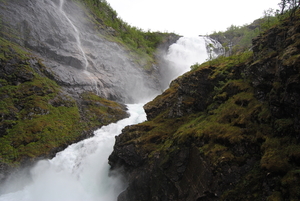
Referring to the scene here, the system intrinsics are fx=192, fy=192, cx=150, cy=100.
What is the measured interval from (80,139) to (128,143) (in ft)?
29.2

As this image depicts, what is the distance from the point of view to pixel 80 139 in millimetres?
18266

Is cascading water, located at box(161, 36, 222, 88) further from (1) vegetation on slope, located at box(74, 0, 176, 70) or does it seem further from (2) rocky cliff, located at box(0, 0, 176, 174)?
(1) vegetation on slope, located at box(74, 0, 176, 70)

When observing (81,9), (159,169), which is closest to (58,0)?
(81,9)

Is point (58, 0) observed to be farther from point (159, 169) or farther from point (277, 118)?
point (277, 118)

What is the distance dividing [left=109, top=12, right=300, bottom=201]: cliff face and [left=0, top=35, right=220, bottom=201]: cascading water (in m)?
1.86

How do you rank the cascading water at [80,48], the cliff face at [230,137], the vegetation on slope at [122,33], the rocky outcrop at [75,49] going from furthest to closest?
the vegetation on slope at [122,33] → the cascading water at [80,48] → the rocky outcrop at [75,49] → the cliff face at [230,137]

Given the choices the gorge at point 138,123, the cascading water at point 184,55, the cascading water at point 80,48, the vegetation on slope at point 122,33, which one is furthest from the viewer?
the cascading water at point 184,55

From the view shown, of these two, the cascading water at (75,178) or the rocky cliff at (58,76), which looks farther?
the rocky cliff at (58,76)

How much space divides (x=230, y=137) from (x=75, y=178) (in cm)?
1167

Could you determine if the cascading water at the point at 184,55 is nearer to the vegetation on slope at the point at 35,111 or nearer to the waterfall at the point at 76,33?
the waterfall at the point at 76,33

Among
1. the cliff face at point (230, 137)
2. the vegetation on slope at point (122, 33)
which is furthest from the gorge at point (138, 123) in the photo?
the vegetation on slope at point (122, 33)

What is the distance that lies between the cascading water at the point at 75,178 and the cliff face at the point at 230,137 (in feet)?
6.10

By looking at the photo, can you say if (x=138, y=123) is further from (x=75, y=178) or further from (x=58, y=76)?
(x=58, y=76)

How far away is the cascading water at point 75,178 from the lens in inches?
485
